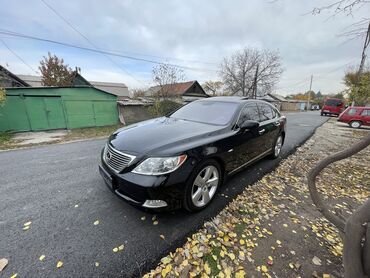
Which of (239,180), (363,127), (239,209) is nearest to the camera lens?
(239,209)

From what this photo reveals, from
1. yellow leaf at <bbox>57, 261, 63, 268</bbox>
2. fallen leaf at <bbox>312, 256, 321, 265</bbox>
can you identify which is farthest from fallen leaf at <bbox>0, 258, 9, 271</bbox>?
fallen leaf at <bbox>312, 256, 321, 265</bbox>

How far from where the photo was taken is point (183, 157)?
219 cm

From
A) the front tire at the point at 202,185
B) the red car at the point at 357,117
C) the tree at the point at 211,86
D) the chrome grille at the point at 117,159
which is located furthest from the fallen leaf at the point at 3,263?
the tree at the point at 211,86

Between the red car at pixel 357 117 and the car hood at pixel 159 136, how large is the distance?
1539cm

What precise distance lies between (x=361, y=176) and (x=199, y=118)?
159 inches

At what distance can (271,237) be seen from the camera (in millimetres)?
2238

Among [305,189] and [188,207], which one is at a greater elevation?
[188,207]

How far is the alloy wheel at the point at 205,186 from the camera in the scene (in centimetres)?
248

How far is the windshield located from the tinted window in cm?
18

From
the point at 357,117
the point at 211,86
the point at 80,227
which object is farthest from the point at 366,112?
the point at 211,86

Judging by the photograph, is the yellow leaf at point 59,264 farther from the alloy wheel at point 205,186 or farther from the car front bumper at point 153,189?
the alloy wheel at point 205,186

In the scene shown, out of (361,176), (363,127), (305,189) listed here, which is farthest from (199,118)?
(363,127)

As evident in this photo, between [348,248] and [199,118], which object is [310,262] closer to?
[348,248]

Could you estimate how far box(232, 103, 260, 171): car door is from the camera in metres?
3.06
